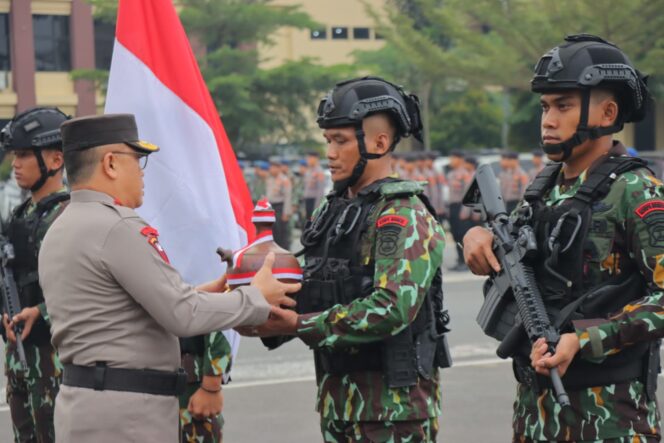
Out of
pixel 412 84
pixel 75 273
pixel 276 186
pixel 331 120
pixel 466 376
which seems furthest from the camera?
pixel 412 84

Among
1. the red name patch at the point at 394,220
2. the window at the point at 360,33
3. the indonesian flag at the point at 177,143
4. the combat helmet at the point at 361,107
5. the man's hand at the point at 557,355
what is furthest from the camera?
the window at the point at 360,33

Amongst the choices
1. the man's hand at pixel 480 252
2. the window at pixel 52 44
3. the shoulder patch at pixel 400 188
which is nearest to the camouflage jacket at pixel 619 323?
the man's hand at pixel 480 252

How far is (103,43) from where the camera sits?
38.6 m

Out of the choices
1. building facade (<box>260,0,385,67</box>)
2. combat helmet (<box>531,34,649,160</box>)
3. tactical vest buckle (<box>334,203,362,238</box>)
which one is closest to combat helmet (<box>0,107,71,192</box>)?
tactical vest buckle (<box>334,203,362,238</box>)

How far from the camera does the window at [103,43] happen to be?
126ft

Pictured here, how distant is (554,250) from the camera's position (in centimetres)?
377

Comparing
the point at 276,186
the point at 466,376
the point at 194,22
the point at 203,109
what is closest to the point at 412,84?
the point at 194,22

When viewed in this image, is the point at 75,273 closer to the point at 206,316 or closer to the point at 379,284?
the point at 206,316

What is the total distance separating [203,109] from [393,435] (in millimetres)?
2248

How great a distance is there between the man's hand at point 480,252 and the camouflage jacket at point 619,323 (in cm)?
30

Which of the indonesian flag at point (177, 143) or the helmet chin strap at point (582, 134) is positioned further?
the indonesian flag at point (177, 143)

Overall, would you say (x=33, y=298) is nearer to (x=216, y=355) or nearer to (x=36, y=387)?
(x=36, y=387)

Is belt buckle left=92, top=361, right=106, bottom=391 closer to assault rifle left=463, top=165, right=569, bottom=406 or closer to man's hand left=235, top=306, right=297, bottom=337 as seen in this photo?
man's hand left=235, top=306, right=297, bottom=337

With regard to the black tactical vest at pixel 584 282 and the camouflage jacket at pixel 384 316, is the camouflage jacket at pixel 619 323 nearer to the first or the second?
the black tactical vest at pixel 584 282
